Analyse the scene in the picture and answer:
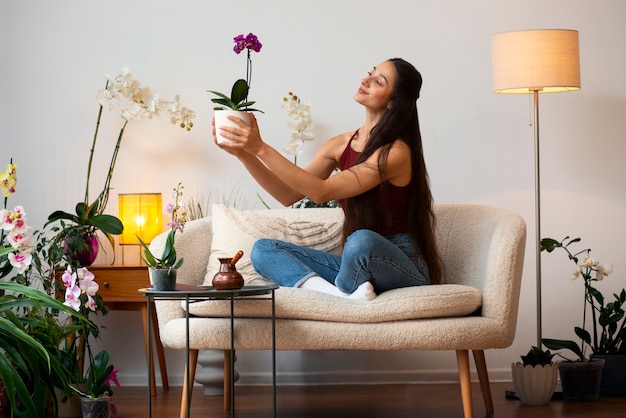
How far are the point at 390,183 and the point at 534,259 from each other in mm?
1235

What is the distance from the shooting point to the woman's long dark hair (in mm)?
3287

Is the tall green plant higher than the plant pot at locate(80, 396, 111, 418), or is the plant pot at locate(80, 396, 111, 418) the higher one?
the tall green plant

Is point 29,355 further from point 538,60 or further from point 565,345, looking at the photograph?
point 538,60

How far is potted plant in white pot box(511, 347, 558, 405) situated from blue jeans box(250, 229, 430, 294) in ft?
1.96

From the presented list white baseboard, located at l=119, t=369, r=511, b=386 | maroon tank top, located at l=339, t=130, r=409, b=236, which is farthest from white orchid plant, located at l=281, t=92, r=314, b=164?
white baseboard, located at l=119, t=369, r=511, b=386

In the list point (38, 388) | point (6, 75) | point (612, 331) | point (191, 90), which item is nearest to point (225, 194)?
point (191, 90)

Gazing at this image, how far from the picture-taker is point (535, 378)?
3467 mm

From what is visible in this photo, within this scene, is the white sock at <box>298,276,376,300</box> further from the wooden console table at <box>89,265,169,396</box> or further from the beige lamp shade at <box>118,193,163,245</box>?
the beige lamp shade at <box>118,193,163,245</box>

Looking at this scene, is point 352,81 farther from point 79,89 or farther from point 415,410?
point 415,410

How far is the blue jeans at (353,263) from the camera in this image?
9.79 feet

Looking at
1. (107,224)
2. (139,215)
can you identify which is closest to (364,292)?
(107,224)

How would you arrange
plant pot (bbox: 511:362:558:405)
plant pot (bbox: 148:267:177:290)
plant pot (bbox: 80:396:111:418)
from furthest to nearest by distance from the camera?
plant pot (bbox: 511:362:558:405)
plant pot (bbox: 80:396:111:418)
plant pot (bbox: 148:267:177:290)

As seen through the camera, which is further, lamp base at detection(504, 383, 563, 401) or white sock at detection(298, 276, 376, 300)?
lamp base at detection(504, 383, 563, 401)

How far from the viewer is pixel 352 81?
428cm
